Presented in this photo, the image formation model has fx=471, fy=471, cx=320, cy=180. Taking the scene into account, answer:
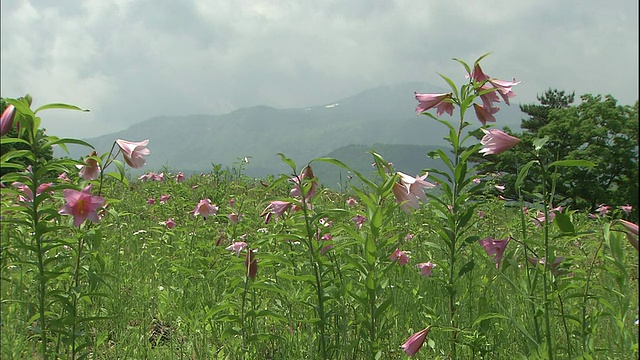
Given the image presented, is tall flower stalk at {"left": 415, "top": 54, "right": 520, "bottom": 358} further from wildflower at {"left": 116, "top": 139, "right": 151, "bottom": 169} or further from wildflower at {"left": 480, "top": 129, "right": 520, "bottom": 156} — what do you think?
A: wildflower at {"left": 116, "top": 139, "right": 151, "bottom": 169}

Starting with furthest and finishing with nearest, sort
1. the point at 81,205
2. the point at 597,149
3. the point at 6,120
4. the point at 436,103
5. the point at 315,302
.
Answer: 1. the point at 597,149
2. the point at 315,302
3. the point at 436,103
4. the point at 81,205
5. the point at 6,120

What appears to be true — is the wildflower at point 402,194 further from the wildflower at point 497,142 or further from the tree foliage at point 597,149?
the tree foliage at point 597,149

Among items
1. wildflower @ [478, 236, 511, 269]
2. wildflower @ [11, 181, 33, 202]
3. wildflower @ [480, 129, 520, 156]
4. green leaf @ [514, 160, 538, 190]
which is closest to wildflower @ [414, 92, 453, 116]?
wildflower @ [480, 129, 520, 156]

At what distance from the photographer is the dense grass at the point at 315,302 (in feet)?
6.78

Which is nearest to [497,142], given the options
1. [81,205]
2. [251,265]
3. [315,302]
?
[251,265]

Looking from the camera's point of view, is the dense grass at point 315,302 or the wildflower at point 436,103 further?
the wildflower at point 436,103

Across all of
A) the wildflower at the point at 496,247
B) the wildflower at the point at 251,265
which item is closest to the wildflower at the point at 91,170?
the wildflower at the point at 251,265

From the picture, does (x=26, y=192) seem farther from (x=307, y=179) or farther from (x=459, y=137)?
(x=459, y=137)

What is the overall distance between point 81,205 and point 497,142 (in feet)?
5.82

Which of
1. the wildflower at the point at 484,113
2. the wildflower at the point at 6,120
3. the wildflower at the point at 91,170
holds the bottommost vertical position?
the wildflower at the point at 91,170

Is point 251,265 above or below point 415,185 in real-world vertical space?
below

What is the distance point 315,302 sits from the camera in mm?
2881

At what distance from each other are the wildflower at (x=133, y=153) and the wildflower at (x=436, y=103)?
51.3 inches

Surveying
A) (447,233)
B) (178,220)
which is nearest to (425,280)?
(447,233)
